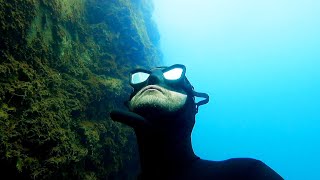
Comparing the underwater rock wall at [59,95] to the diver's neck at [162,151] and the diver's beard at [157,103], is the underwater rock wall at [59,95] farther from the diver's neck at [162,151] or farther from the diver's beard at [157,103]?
the diver's beard at [157,103]

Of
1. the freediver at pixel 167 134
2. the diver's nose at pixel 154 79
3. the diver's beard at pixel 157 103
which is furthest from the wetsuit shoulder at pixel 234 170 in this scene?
the diver's nose at pixel 154 79

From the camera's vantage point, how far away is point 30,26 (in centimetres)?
471

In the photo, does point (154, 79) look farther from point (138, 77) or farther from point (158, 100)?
point (138, 77)

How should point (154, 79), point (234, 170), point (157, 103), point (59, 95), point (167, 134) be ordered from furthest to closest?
1. point (59, 95)
2. point (154, 79)
3. point (167, 134)
4. point (157, 103)
5. point (234, 170)

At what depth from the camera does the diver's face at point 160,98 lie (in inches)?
113

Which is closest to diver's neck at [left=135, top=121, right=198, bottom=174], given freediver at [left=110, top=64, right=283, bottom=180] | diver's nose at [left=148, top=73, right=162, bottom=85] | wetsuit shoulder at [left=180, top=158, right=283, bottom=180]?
freediver at [left=110, top=64, right=283, bottom=180]

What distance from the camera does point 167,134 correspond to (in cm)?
299

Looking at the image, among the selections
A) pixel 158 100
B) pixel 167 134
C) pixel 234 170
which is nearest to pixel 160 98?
pixel 158 100

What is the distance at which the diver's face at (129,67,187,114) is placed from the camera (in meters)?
2.86

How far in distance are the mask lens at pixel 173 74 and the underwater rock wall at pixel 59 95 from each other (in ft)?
7.90

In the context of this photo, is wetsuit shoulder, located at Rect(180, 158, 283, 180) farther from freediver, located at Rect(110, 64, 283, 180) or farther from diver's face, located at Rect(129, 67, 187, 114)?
diver's face, located at Rect(129, 67, 187, 114)

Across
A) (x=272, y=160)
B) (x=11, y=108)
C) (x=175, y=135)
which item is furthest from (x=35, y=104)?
(x=272, y=160)

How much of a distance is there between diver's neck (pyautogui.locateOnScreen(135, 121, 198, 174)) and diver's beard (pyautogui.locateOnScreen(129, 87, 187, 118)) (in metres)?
0.23

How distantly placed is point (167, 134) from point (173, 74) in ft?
3.06
